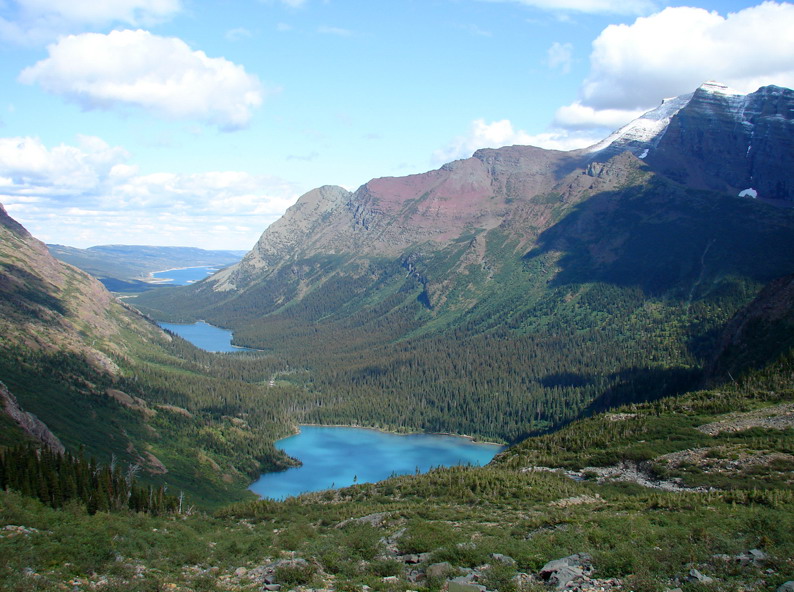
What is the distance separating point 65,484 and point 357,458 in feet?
397

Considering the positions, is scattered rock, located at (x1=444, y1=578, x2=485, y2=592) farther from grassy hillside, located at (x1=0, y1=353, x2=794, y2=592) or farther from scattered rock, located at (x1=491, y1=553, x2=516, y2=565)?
scattered rock, located at (x1=491, y1=553, x2=516, y2=565)

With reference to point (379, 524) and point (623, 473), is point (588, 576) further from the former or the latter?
point (623, 473)

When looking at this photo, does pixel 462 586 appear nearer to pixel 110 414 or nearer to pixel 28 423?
pixel 28 423

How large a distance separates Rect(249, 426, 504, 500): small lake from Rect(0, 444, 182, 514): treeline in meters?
71.6

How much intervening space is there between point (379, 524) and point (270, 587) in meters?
19.7

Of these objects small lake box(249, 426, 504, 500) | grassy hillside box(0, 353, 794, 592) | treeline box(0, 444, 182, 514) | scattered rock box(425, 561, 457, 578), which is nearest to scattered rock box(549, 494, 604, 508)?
grassy hillside box(0, 353, 794, 592)

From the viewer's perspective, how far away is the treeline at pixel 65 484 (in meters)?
54.3

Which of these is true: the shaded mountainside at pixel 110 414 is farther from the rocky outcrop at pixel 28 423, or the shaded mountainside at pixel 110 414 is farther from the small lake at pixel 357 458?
the small lake at pixel 357 458

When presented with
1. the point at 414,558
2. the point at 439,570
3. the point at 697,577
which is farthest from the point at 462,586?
the point at 697,577

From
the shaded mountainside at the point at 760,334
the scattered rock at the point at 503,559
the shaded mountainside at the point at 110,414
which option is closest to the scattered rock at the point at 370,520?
the scattered rock at the point at 503,559

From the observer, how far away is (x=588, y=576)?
100 ft

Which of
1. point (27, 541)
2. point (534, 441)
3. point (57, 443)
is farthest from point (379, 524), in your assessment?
point (57, 443)

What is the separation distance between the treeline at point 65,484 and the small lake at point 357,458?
71582 millimetres

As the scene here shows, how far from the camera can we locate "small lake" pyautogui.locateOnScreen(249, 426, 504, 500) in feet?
486
